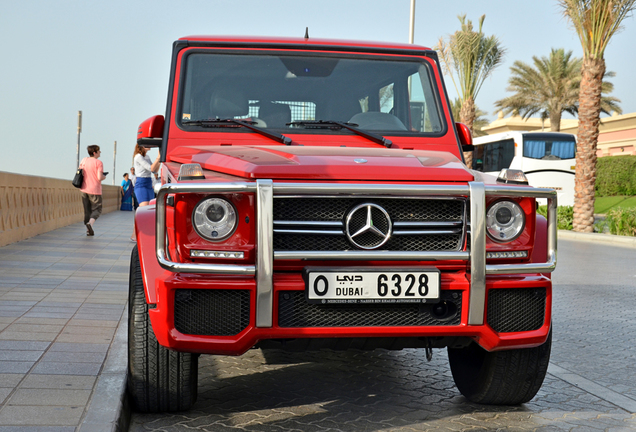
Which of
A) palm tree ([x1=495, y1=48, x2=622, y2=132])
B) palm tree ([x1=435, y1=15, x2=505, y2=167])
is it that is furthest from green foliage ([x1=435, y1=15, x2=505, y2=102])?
palm tree ([x1=495, y1=48, x2=622, y2=132])

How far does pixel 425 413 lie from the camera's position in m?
4.18

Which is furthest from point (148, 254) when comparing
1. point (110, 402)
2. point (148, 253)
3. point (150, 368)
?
point (110, 402)

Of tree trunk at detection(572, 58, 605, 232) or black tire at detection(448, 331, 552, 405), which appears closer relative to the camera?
black tire at detection(448, 331, 552, 405)

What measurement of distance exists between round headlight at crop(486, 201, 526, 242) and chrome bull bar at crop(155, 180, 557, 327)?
124 millimetres

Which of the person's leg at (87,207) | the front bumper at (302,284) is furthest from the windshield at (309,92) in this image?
the person's leg at (87,207)

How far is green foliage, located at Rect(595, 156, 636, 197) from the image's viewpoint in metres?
40.7

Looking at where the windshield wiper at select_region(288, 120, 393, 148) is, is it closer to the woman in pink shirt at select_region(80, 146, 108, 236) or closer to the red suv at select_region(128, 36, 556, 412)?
the red suv at select_region(128, 36, 556, 412)

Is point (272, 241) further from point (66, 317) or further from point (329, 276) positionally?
point (66, 317)

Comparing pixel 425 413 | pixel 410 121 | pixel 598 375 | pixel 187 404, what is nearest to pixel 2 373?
pixel 187 404

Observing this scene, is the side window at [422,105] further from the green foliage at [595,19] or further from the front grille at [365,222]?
the green foliage at [595,19]

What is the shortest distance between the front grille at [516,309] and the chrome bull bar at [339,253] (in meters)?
0.09

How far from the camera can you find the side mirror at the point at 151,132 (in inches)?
185

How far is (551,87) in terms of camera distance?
42531 mm

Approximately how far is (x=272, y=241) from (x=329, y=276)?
32 cm
